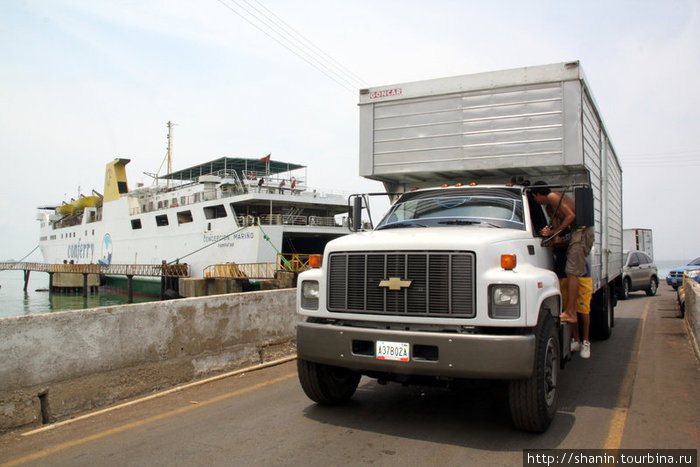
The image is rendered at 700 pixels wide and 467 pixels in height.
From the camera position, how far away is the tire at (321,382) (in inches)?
192

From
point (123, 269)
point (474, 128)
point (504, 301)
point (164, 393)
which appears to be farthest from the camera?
point (123, 269)

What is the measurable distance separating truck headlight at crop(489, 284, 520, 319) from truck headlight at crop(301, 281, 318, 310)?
1633 millimetres

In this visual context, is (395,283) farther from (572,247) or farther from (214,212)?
(214,212)

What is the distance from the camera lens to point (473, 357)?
12.6 ft

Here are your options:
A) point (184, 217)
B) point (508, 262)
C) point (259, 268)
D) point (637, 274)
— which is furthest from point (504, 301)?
point (184, 217)

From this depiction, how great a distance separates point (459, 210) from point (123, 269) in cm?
3946

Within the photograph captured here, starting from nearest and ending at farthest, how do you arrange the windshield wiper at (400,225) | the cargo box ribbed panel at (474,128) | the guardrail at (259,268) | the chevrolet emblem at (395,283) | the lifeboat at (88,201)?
the chevrolet emblem at (395,283), the windshield wiper at (400,225), the cargo box ribbed panel at (474,128), the guardrail at (259,268), the lifeboat at (88,201)

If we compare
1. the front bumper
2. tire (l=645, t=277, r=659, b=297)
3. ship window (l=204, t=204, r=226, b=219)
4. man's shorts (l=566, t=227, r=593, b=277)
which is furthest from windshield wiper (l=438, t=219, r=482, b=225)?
ship window (l=204, t=204, r=226, b=219)

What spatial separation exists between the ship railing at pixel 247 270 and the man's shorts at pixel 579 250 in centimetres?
2366

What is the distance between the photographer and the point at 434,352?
400 centimetres

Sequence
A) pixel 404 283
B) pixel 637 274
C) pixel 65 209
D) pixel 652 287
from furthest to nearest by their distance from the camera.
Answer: pixel 65 209
pixel 652 287
pixel 637 274
pixel 404 283

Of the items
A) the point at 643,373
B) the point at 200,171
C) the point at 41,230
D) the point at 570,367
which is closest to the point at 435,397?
the point at 570,367

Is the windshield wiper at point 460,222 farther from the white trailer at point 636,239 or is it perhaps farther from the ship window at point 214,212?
the ship window at point 214,212

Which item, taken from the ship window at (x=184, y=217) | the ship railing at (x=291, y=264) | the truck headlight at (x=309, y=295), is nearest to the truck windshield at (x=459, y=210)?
the truck headlight at (x=309, y=295)
